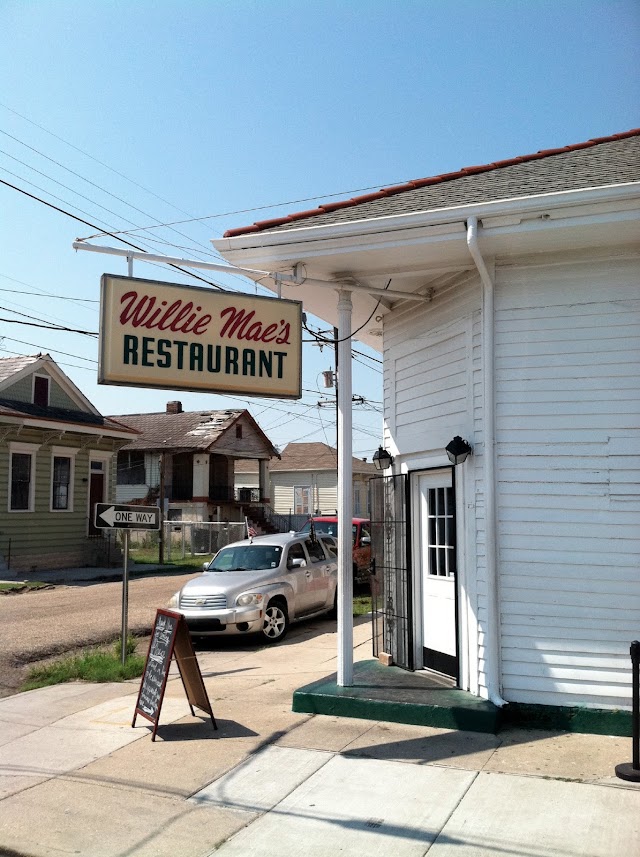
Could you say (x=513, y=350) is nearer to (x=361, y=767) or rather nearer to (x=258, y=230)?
(x=258, y=230)

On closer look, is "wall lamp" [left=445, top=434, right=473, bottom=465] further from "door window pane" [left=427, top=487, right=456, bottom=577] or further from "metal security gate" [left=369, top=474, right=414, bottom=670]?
"metal security gate" [left=369, top=474, right=414, bottom=670]

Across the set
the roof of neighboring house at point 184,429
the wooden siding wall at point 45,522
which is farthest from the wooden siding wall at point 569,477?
the roof of neighboring house at point 184,429

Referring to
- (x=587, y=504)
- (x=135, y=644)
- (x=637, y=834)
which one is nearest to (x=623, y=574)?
(x=587, y=504)

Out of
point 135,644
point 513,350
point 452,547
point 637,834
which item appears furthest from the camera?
point 135,644

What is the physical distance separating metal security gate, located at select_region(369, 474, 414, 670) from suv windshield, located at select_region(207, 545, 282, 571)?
4.21 metres

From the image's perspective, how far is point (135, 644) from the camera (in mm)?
11938

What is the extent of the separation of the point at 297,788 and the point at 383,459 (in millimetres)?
4103

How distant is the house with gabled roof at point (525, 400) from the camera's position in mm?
6742

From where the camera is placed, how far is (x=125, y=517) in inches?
406

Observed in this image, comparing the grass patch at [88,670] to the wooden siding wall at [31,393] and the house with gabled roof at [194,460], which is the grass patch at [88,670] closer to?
the wooden siding wall at [31,393]

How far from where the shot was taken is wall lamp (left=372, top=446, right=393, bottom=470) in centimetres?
898

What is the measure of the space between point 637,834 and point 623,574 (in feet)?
7.92

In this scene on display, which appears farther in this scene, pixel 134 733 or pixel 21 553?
pixel 21 553

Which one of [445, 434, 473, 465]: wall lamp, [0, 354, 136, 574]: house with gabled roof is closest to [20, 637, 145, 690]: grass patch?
[445, 434, 473, 465]: wall lamp
